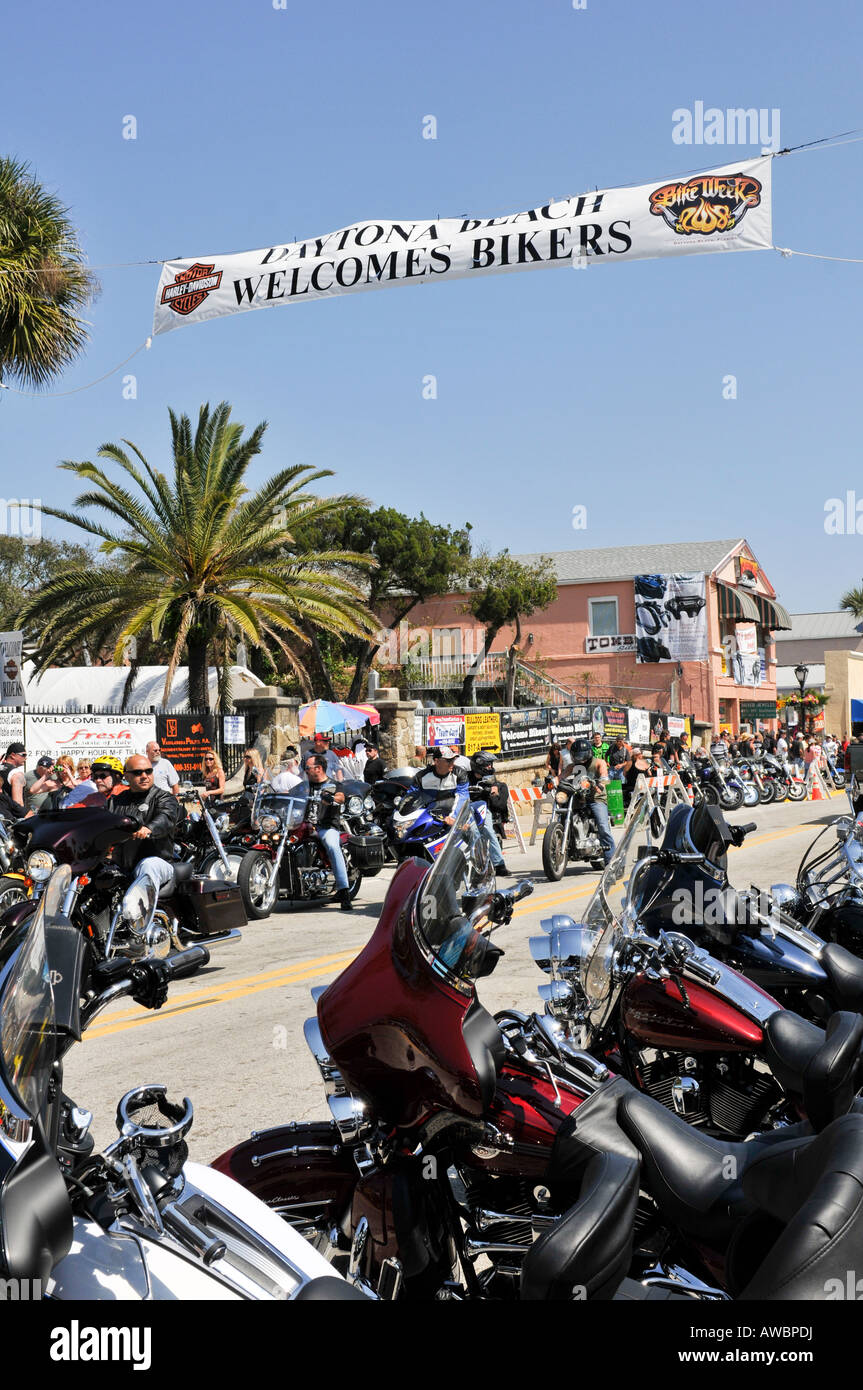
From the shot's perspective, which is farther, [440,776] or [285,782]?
[285,782]

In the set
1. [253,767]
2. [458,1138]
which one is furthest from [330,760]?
[458,1138]

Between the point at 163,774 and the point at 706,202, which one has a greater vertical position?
the point at 706,202

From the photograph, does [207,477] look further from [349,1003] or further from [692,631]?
[692,631]

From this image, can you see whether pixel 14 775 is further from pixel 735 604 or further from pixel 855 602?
pixel 855 602

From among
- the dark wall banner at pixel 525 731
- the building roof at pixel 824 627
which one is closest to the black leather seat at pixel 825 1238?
the dark wall banner at pixel 525 731

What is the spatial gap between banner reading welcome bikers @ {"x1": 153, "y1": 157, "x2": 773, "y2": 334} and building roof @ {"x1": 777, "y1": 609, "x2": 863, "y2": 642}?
7756 centimetres

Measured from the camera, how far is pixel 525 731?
28.3 meters

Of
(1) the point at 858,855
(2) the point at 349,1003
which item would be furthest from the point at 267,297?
(2) the point at 349,1003

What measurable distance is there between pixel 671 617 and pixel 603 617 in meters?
2.73

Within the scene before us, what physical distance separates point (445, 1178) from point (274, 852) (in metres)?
9.77

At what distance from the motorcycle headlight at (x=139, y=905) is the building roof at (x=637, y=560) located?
129 ft

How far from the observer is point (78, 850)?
28.3 feet

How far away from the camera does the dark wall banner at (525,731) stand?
27391mm

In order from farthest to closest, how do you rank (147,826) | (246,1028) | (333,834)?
(333,834) < (147,826) < (246,1028)
